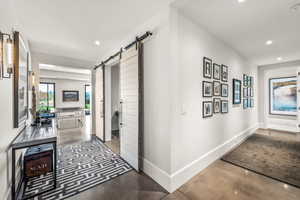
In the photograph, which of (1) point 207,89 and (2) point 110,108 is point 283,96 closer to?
(1) point 207,89

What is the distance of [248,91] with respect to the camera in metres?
4.38

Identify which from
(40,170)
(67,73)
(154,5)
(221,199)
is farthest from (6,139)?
(67,73)

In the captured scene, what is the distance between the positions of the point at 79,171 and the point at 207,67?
124 inches

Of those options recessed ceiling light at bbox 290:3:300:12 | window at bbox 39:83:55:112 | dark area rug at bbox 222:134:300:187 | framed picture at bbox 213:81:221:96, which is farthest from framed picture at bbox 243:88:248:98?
window at bbox 39:83:55:112

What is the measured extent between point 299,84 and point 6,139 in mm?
7396

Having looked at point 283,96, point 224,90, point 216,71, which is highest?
point 216,71

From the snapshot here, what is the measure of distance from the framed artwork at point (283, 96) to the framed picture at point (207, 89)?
533 centimetres

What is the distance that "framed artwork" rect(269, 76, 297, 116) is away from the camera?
17.2 ft

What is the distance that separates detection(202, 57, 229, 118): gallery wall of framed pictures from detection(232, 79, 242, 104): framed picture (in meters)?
0.48

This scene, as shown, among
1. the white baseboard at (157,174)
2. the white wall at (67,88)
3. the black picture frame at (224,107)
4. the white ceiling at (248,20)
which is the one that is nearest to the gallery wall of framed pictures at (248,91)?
the white ceiling at (248,20)

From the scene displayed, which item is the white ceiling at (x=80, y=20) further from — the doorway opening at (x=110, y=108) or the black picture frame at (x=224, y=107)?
the black picture frame at (x=224, y=107)

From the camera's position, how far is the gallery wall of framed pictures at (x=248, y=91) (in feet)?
13.6

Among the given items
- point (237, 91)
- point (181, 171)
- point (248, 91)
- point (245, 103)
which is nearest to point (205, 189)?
point (181, 171)

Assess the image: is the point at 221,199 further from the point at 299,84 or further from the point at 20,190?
Answer: the point at 299,84
